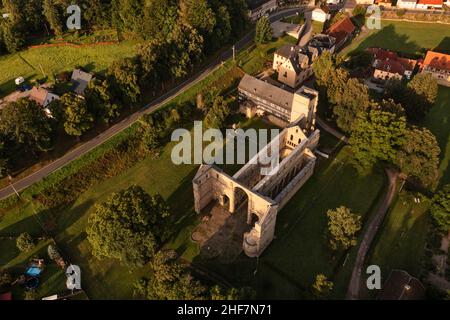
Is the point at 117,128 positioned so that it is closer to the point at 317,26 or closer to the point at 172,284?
the point at 172,284

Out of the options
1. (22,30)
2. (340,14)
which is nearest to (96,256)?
(22,30)

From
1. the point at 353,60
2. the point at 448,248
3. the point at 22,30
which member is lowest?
the point at 448,248

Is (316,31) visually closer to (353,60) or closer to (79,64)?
(353,60)

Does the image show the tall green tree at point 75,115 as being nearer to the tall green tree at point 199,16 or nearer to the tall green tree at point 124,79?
the tall green tree at point 124,79

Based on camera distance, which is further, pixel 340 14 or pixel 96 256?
pixel 340 14

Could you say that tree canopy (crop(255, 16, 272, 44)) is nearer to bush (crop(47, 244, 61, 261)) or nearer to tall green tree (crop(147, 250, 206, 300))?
tall green tree (crop(147, 250, 206, 300))

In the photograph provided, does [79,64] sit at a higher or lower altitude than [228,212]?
higher

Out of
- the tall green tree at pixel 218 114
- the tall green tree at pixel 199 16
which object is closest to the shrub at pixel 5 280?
the tall green tree at pixel 218 114
